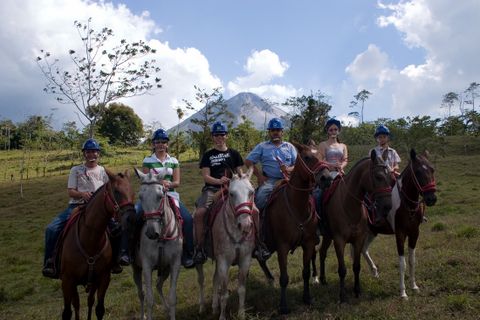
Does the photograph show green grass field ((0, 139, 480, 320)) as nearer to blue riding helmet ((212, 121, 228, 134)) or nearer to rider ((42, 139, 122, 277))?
rider ((42, 139, 122, 277))

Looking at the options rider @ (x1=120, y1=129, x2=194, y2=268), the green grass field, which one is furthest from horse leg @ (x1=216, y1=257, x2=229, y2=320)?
rider @ (x1=120, y1=129, x2=194, y2=268)

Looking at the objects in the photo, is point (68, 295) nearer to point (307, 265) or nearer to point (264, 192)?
point (264, 192)

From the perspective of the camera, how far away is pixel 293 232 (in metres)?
7.12

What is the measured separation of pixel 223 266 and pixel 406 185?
3.93 m

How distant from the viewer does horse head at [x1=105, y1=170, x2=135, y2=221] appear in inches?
235

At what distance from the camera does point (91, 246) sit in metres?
6.60

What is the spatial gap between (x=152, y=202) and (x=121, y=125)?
70857mm

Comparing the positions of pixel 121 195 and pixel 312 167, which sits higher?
pixel 312 167

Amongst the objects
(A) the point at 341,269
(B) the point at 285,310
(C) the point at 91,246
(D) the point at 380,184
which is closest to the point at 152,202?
(C) the point at 91,246

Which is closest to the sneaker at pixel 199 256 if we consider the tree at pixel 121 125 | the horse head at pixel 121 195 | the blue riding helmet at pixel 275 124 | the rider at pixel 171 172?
the rider at pixel 171 172

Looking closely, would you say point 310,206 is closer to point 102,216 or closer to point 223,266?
point 223,266

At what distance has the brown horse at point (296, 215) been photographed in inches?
272

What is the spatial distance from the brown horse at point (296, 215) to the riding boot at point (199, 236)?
4.27 ft

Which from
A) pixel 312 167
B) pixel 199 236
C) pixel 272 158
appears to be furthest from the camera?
pixel 272 158
